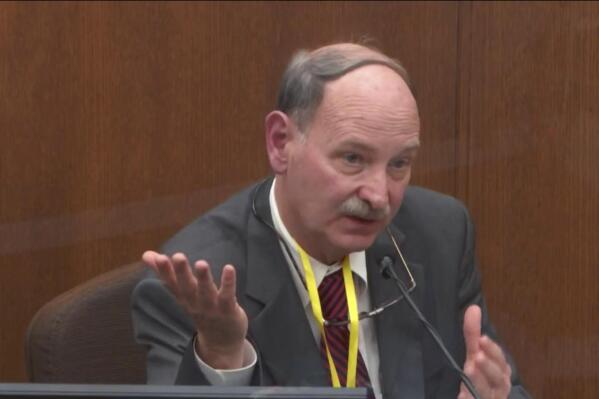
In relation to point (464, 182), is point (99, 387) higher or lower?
higher

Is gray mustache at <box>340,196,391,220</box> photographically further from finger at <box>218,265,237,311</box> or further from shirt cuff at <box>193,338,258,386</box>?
finger at <box>218,265,237,311</box>

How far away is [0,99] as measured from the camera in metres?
2.99

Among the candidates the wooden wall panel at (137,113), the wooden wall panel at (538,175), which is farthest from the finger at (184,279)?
the wooden wall panel at (538,175)

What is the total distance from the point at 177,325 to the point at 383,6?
1.33 meters

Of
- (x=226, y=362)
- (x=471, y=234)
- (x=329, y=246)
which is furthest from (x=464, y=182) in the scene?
(x=226, y=362)

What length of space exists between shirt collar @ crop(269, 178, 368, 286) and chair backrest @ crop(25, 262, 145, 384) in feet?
0.94

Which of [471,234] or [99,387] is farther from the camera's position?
[471,234]

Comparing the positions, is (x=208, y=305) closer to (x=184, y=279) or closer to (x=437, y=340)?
(x=184, y=279)

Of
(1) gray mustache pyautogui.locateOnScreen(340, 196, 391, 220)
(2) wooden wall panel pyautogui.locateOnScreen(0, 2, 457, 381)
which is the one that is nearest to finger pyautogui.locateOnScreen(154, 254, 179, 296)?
(1) gray mustache pyautogui.locateOnScreen(340, 196, 391, 220)

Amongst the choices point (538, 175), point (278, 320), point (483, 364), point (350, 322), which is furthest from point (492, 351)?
point (538, 175)

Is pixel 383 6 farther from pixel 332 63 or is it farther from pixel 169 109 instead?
pixel 332 63

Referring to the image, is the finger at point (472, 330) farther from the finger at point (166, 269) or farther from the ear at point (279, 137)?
the ear at point (279, 137)

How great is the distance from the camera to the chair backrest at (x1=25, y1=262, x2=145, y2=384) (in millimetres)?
2242

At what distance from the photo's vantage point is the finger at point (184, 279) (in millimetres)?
1625
